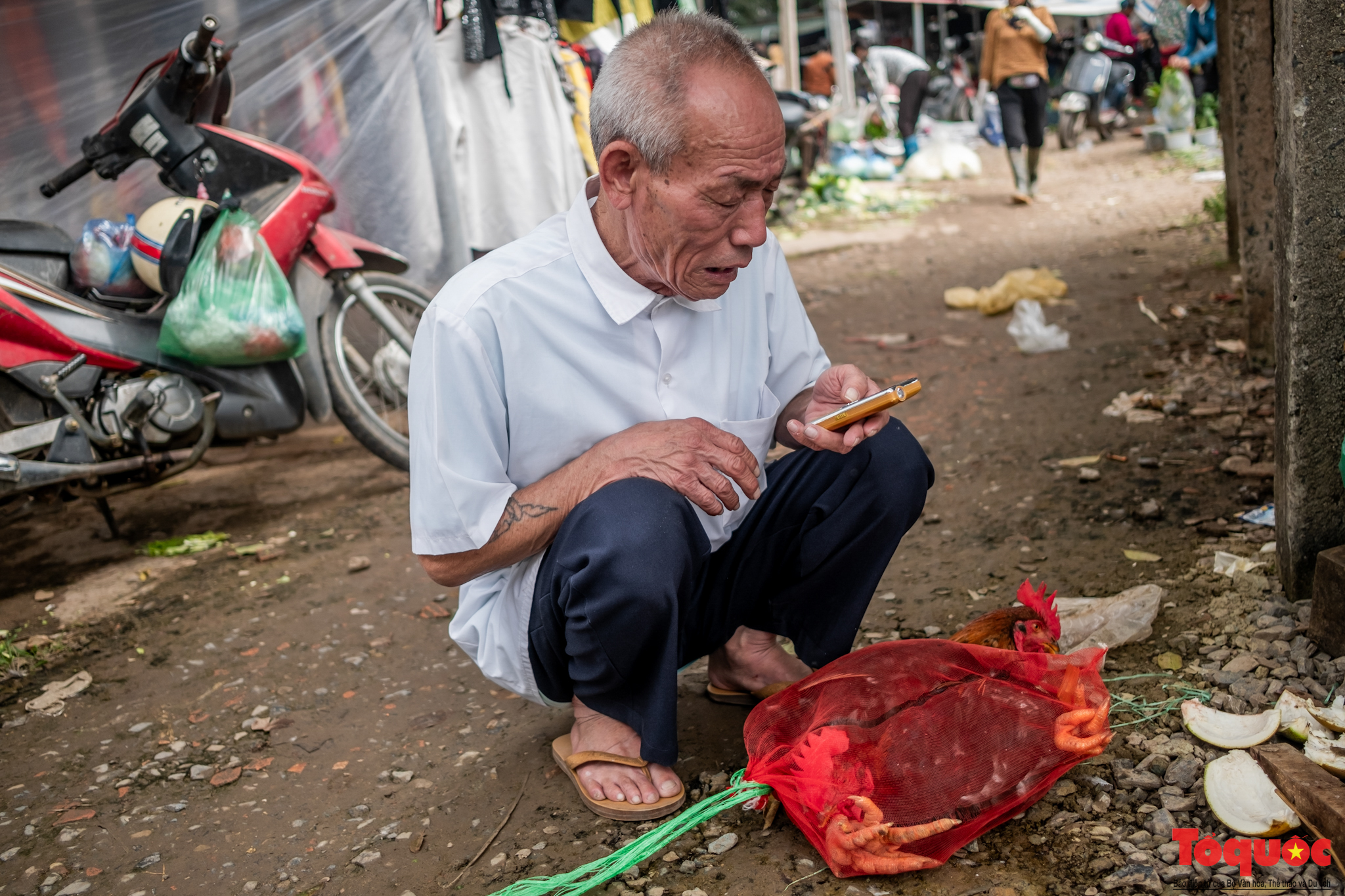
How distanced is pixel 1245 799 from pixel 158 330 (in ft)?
11.4

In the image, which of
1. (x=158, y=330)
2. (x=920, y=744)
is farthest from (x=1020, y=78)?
(x=920, y=744)

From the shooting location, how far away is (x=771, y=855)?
1.75m

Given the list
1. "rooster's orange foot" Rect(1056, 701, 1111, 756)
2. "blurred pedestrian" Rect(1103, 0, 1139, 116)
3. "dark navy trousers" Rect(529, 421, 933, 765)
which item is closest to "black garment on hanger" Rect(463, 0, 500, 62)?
"dark navy trousers" Rect(529, 421, 933, 765)

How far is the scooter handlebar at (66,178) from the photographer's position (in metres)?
3.42

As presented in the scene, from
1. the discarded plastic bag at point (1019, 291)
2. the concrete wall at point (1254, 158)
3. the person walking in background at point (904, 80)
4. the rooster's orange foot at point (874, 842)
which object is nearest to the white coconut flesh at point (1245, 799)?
the rooster's orange foot at point (874, 842)

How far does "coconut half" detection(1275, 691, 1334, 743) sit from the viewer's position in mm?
1748

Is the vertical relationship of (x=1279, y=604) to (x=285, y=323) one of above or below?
below

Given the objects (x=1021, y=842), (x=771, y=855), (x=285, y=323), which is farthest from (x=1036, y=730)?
(x=285, y=323)

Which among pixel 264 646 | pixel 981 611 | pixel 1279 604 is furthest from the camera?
pixel 264 646

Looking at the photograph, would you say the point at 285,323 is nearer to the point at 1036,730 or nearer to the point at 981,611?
the point at 981,611

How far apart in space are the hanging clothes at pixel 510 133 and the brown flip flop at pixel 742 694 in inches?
125

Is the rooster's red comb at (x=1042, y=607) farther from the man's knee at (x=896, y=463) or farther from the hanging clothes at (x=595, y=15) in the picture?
the hanging clothes at (x=595, y=15)

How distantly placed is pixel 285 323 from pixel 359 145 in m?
1.79

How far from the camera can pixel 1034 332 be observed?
480cm
